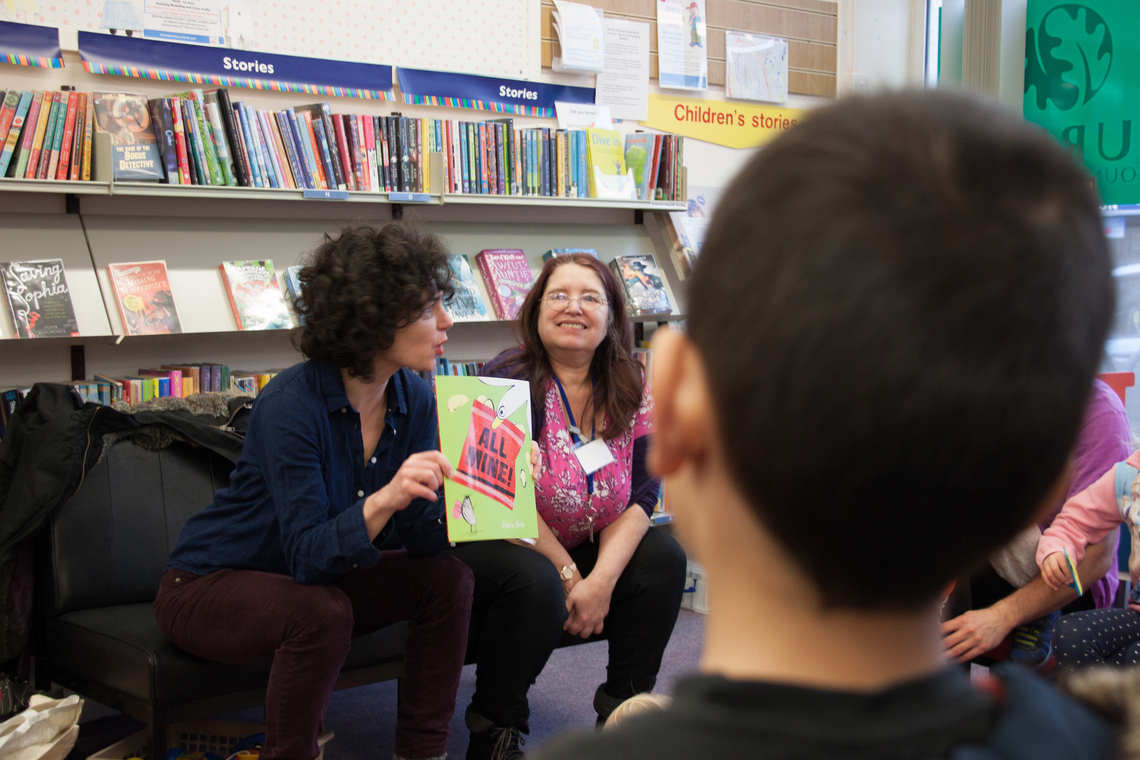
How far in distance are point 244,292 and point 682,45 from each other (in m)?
2.41

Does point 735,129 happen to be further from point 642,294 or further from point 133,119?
point 133,119

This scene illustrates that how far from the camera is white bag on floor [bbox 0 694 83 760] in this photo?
197 centimetres

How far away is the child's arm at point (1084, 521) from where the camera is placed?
2.06 meters

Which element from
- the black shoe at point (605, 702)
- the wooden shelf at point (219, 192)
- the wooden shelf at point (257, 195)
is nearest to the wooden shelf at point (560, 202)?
the wooden shelf at point (257, 195)

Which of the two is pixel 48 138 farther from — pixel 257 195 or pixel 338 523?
pixel 338 523

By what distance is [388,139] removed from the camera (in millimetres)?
3475

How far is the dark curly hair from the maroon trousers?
496 millimetres

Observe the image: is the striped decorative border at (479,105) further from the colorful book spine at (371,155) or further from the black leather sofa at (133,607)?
the black leather sofa at (133,607)

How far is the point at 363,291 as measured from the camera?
6.88 ft

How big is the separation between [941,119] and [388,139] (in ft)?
10.7

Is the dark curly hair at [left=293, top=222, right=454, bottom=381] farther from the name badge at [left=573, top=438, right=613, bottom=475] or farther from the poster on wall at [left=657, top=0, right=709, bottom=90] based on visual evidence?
the poster on wall at [left=657, top=0, right=709, bottom=90]

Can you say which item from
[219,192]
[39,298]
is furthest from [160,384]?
[219,192]

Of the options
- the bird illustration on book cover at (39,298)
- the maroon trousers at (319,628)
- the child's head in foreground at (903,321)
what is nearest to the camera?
the child's head in foreground at (903,321)

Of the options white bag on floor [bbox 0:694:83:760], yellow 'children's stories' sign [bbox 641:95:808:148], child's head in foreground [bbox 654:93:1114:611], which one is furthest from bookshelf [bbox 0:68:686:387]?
child's head in foreground [bbox 654:93:1114:611]
